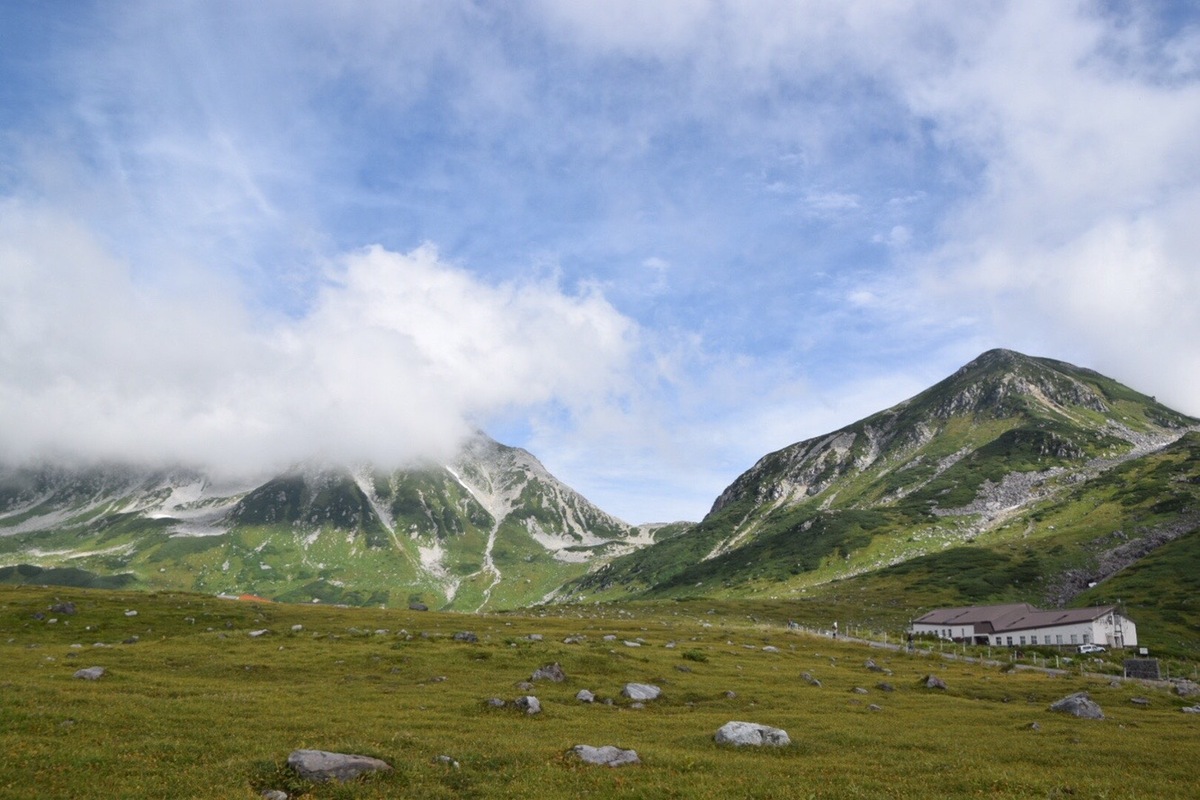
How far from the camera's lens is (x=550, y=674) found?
5578cm

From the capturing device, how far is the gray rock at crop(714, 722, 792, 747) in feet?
112

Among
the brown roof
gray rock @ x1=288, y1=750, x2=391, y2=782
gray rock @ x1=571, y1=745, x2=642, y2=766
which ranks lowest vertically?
the brown roof

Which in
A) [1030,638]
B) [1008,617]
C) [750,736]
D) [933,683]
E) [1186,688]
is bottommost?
[1030,638]

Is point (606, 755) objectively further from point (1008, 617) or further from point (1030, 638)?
point (1008, 617)

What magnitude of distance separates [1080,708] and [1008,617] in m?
112

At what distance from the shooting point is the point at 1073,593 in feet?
578

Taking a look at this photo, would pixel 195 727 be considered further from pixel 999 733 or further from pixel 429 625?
pixel 429 625

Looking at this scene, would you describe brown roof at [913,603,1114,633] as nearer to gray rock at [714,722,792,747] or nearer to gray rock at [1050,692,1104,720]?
gray rock at [1050,692,1104,720]

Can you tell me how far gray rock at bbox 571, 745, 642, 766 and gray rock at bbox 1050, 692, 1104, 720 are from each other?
37488 mm

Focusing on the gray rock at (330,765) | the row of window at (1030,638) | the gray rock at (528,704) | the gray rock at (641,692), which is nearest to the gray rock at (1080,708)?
the gray rock at (641,692)

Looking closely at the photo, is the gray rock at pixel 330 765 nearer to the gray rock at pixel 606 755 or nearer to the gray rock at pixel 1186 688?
the gray rock at pixel 606 755

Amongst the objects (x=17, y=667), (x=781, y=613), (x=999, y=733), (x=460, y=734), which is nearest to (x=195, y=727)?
(x=460, y=734)

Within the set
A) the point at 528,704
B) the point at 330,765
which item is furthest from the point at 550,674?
the point at 330,765

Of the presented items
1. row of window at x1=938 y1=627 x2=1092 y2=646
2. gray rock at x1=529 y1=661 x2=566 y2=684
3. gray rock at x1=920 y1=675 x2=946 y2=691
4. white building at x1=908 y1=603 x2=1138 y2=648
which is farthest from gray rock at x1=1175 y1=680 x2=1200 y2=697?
gray rock at x1=529 y1=661 x2=566 y2=684
